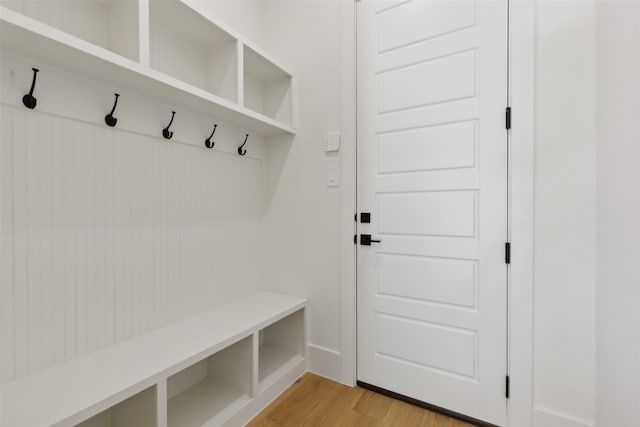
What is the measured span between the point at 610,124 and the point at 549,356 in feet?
3.52

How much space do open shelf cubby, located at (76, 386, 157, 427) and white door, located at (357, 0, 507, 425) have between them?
46.7 inches

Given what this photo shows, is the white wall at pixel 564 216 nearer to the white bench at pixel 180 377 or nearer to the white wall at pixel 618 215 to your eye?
the white wall at pixel 618 215

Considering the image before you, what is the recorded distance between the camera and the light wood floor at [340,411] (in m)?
1.52

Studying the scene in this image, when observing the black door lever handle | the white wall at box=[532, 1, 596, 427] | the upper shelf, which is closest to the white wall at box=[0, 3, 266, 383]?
the upper shelf

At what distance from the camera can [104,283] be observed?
1.28 metres

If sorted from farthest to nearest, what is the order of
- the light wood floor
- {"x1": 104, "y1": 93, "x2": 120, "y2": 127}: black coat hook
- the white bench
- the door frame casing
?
1. the light wood floor
2. the door frame casing
3. {"x1": 104, "y1": 93, "x2": 120, "y2": 127}: black coat hook
4. the white bench

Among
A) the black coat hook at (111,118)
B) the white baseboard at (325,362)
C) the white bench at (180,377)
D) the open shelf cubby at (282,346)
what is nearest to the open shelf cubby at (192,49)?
the black coat hook at (111,118)

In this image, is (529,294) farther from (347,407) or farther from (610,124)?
(347,407)

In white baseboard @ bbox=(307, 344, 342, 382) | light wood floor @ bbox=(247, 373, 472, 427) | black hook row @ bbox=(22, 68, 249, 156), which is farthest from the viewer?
white baseboard @ bbox=(307, 344, 342, 382)

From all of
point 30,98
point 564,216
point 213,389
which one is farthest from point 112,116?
point 564,216

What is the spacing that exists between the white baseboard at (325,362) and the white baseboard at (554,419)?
1.06m

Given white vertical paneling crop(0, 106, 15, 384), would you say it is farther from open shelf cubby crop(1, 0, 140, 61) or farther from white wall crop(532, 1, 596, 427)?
white wall crop(532, 1, 596, 427)

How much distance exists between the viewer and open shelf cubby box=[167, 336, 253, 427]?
55.6 inches

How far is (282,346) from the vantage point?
213cm
